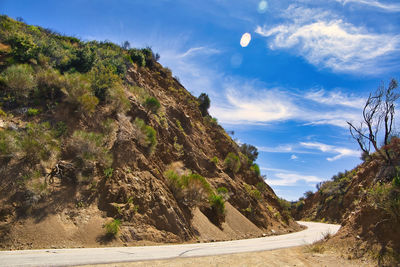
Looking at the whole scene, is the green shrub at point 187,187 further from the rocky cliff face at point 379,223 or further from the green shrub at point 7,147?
the green shrub at point 7,147

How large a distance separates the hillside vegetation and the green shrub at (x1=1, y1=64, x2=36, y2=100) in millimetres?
61

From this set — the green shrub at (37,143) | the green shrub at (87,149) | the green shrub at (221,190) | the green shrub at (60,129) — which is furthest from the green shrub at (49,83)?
the green shrub at (221,190)

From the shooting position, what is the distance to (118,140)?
15.5 metres

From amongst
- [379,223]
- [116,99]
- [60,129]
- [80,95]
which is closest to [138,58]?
[116,99]

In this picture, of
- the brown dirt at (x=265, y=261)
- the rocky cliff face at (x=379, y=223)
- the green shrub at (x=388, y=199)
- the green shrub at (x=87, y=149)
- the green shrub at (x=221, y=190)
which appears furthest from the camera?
the green shrub at (x=221, y=190)

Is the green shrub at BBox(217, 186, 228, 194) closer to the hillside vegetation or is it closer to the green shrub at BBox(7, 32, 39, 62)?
the hillside vegetation

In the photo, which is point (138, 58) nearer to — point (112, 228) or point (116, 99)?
point (116, 99)

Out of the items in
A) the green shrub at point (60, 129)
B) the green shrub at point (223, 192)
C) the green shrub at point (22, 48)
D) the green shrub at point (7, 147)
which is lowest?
the green shrub at point (223, 192)

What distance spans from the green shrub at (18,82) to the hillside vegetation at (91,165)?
2.4 inches

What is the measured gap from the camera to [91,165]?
511 inches

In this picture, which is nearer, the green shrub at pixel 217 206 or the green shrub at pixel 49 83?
the green shrub at pixel 49 83

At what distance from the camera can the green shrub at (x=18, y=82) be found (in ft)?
46.3

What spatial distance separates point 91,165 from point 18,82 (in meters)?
7.01

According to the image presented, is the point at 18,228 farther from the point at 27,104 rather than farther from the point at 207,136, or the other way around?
the point at 207,136
